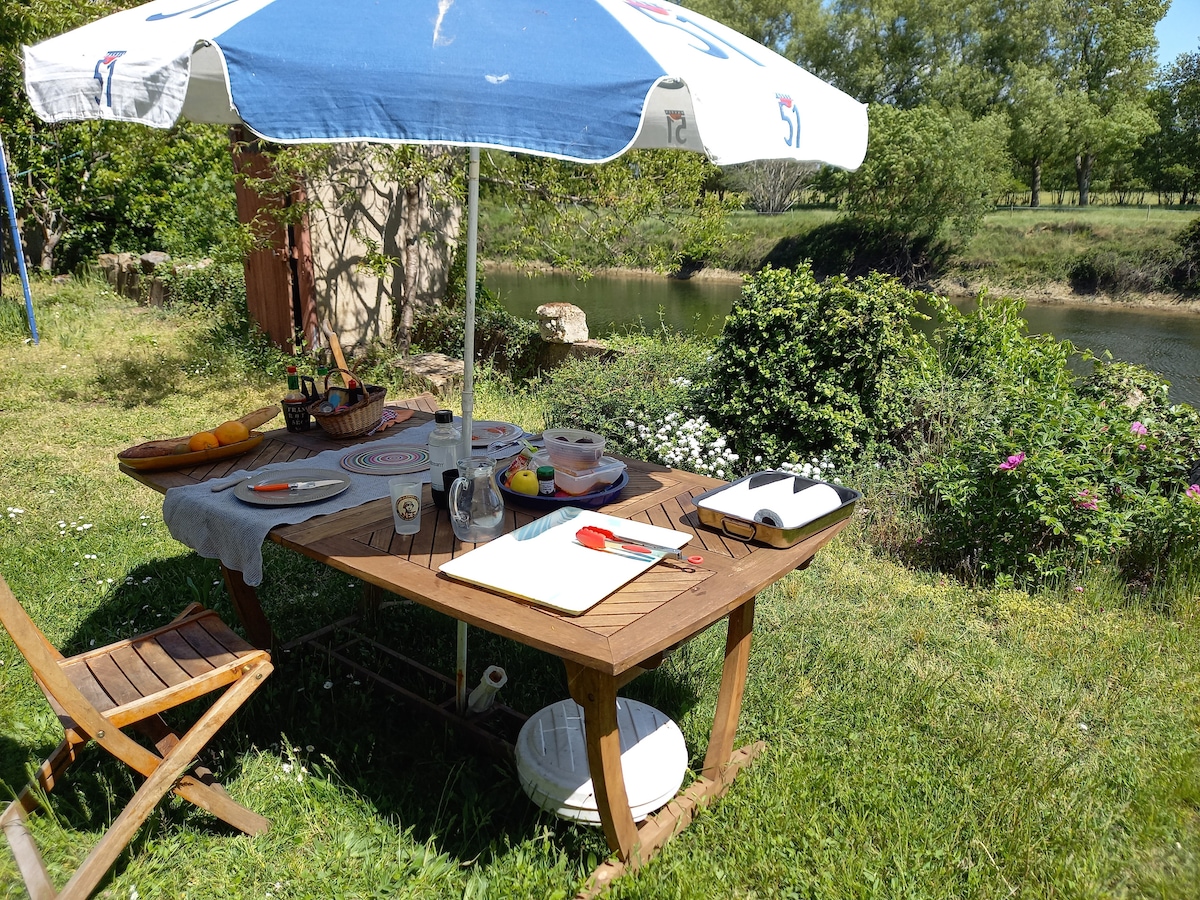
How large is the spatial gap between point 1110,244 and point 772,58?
26.2 meters

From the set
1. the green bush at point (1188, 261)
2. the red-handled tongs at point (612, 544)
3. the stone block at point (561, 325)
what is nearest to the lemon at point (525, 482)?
the red-handled tongs at point (612, 544)

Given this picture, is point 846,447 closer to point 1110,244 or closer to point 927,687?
point 927,687

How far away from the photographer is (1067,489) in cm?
383

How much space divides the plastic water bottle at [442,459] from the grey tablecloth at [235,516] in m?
0.21

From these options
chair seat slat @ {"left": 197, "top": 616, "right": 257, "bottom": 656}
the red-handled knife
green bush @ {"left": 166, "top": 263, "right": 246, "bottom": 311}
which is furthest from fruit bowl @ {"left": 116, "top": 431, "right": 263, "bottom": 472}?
green bush @ {"left": 166, "top": 263, "right": 246, "bottom": 311}

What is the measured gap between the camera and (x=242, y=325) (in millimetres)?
8328

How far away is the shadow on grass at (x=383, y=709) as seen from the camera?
238cm

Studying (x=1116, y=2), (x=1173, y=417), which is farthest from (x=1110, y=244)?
(x=1173, y=417)

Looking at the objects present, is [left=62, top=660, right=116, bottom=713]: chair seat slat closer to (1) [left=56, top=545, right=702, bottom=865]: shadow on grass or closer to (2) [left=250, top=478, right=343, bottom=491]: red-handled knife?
(1) [left=56, top=545, right=702, bottom=865]: shadow on grass

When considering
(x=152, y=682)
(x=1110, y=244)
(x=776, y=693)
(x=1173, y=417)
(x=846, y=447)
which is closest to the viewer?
(x=152, y=682)

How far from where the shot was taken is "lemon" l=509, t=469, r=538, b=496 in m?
2.52

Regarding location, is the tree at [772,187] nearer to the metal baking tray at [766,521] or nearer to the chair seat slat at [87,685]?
the metal baking tray at [766,521]

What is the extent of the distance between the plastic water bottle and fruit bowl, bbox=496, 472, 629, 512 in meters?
0.18

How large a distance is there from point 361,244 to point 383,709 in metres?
5.92
